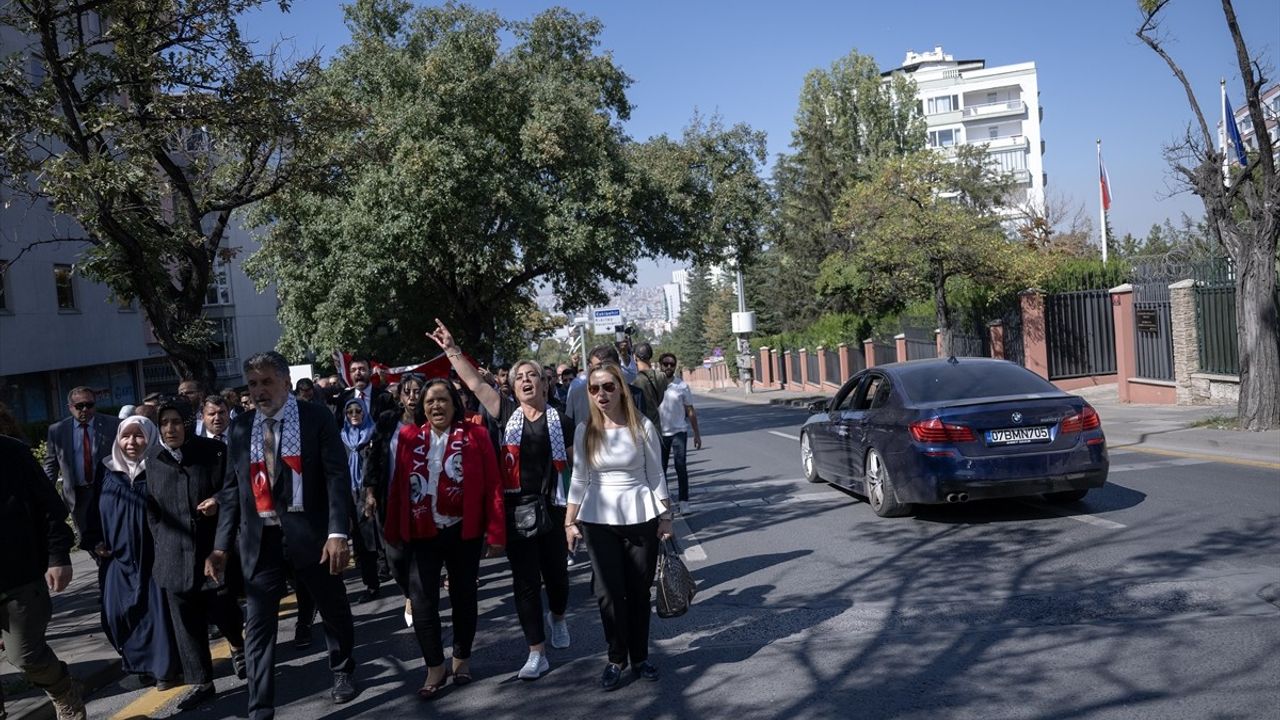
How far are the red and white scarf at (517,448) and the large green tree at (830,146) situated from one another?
1808 inches

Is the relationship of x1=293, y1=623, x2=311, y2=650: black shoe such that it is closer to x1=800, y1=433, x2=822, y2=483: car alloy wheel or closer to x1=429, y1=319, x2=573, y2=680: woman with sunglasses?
x1=429, y1=319, x2=573, y2=680: woman with sunglasses

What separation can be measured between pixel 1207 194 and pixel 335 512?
13980 mm

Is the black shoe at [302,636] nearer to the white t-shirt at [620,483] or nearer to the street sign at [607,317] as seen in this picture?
the white t-shirt at [620,483]

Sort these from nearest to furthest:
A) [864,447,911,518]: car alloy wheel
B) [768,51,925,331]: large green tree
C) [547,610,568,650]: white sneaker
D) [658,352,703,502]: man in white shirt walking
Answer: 1. [547,610,568,650]: white sneaker
2. [864,447,911,518]: car alloy wheel
3. [658,352,703,502]: man in white shirt walking
4. [768,51,925,331]: large green tree

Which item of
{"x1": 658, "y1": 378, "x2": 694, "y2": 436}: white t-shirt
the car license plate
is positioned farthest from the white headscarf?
the car license plate

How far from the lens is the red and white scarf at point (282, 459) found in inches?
218

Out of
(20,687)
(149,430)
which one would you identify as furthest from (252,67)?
(20,687)

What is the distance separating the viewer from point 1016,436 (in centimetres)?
891

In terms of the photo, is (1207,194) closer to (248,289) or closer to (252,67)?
(252,67)

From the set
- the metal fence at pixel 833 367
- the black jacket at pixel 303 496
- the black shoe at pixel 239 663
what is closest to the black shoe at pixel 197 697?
the black shoe at pixel 239 663

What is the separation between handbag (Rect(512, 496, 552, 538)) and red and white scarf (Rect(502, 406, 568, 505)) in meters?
0.13

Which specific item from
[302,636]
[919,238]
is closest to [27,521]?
[302,636]

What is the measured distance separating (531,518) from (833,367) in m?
40.9

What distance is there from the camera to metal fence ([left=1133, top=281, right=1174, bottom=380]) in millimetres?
21438
